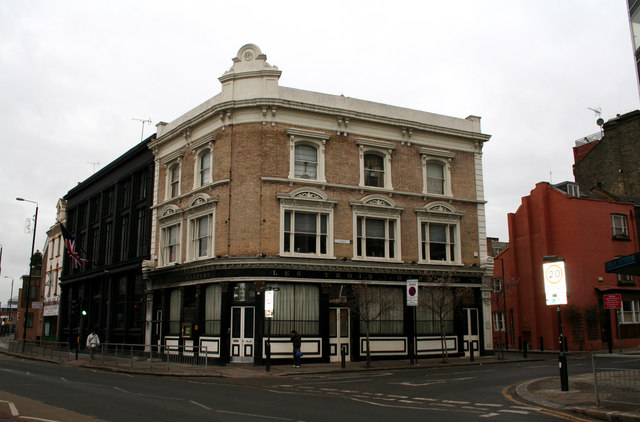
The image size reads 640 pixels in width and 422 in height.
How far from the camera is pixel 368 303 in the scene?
2736 centimetres

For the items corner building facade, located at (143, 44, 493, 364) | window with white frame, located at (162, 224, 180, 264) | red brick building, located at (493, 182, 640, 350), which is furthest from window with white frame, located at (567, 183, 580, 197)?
window with white frame, located at (162, 224, 180, 264)

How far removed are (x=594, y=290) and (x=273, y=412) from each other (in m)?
33.5

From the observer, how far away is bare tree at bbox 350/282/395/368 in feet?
88.6

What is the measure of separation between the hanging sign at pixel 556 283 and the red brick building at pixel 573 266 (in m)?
21.4

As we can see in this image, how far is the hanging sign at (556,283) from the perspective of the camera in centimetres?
1591

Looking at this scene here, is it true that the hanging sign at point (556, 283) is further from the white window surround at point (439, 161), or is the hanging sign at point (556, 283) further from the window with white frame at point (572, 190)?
the window with white frame at point (572, 190)

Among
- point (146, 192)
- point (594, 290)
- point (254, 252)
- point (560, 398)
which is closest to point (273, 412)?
Result: point (560, 398)

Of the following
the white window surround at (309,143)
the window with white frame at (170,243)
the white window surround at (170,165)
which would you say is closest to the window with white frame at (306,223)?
the white window surround at (309,143)

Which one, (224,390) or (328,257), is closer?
(224,390)

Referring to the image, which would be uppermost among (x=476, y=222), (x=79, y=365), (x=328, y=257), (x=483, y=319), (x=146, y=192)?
(x=146, y=192)

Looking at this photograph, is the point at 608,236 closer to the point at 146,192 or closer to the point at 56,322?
the point at 146,192

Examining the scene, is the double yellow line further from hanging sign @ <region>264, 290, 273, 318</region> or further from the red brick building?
the red brick building

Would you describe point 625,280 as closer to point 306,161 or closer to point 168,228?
point 306,161

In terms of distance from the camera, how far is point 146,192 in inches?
1478
